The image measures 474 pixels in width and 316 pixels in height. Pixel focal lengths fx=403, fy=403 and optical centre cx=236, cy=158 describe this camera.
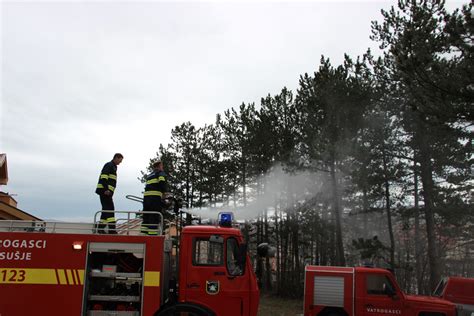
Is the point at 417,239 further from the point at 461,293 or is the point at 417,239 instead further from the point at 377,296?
the point at 377,296

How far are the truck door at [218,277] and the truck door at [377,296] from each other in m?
5.37

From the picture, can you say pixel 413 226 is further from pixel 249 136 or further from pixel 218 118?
pixel 218 118

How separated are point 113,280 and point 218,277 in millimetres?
1992

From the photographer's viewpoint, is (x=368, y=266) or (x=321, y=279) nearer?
(x=321, y=279)

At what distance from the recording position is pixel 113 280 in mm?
7578

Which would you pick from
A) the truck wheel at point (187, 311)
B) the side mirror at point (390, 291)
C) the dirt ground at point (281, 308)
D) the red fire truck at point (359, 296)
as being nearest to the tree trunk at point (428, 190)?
the dirt ground at point (281, 308)

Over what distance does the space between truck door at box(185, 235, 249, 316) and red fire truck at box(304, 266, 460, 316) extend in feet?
16.5

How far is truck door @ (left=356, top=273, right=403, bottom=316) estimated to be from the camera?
11172 mm

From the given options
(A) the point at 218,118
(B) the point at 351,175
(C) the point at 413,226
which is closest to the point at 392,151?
(B) the point at 351,175

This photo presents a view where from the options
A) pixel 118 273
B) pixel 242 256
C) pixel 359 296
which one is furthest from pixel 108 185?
pixel 359 296

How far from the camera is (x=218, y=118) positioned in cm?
3256

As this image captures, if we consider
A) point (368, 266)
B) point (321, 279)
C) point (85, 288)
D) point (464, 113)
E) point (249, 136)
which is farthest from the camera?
point (249, 136)

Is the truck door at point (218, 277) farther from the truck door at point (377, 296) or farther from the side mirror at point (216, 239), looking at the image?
the truck door at point (377, 296)

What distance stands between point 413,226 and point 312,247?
25.6 ft
